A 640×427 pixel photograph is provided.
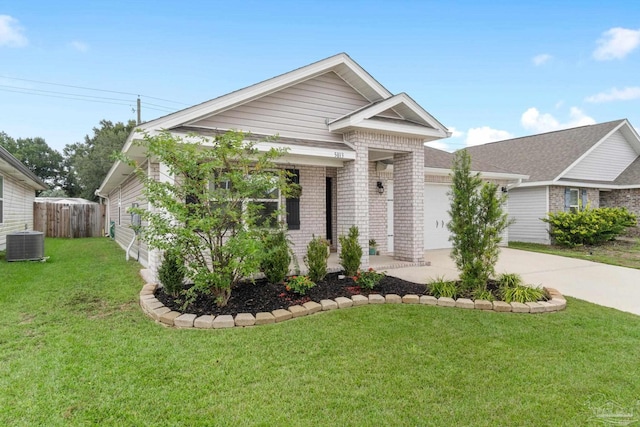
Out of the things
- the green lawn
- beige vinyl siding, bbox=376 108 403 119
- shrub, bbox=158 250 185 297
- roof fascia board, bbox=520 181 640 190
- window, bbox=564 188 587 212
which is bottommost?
the green lawn

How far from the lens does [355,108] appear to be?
9.28 metres

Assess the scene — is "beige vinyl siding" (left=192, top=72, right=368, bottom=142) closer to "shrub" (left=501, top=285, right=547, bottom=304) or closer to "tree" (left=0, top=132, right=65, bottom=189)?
"shrub" (left=501, top=285, right=547, bottom=304)

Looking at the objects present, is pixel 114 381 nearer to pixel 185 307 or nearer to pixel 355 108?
pixel 185 307

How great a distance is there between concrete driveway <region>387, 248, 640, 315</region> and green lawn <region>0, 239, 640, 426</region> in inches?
46.3

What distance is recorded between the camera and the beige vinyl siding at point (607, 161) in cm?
1566

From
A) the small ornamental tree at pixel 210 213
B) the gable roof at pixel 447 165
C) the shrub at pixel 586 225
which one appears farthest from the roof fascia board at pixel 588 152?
the small ornamental tree at pixel 210 213

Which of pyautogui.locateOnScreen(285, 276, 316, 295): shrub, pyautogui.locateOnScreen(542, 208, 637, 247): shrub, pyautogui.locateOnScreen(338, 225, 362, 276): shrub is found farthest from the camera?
pyautogui.locateOnScreen(542, 208, 637, 247): shrub

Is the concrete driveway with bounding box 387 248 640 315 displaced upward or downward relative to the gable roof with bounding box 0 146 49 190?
downward

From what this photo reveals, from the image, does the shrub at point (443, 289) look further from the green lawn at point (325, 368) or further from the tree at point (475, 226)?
the green lawn at point (325, 368)

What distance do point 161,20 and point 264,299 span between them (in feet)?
36.9

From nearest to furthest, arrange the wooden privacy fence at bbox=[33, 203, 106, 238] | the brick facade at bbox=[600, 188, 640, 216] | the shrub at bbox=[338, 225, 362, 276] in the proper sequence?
the shrub at bbox=[338, 225, 362, 276], the brick facade at bbox=[600, 188, 640, 216], the wooden privacy fence at bbox=[33, 203, 106, 238]

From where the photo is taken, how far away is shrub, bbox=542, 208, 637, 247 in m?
13.3

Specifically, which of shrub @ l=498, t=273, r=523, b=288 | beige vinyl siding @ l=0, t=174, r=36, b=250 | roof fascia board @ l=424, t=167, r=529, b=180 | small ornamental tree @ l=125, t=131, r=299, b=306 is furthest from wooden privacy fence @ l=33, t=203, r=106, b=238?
shrub @ l=498, t=273, r=523, b=288

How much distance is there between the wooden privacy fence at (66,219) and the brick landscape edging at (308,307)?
59.8 feet
